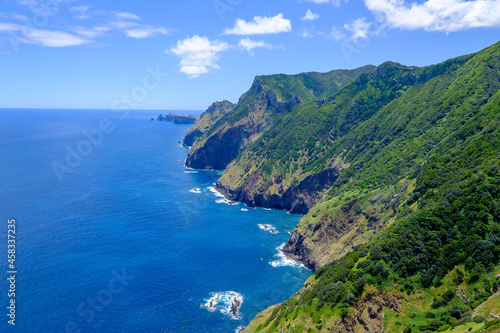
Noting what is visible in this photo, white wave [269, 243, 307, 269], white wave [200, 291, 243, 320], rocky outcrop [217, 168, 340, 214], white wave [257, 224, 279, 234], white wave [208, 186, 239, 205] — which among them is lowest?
→ white wave [200, 291, 243, 320]

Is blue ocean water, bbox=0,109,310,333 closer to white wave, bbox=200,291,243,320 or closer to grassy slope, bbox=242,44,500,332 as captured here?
white wave, bbox=200,291,243,320

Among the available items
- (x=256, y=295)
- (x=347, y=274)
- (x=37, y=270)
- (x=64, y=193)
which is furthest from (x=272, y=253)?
(x=64, y=193)

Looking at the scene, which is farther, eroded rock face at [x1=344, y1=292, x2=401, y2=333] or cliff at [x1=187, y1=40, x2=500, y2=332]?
cliff at [x1=187, y1=40, x2=500, y2=332]

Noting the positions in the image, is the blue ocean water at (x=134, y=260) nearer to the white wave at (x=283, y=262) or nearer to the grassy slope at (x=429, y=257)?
the white wave at (x=283, y=262)

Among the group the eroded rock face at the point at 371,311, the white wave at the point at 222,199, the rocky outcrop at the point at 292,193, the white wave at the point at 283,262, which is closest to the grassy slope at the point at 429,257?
the eroded rock face at the point at 371,311

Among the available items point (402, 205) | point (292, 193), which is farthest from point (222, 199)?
point (402, 205)

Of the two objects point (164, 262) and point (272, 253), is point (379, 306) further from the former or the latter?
point (164, 262)

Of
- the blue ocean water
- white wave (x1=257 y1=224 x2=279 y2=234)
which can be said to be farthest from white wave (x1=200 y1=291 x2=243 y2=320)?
white wave (x1=257 y1=224 x2=279 y2=234)

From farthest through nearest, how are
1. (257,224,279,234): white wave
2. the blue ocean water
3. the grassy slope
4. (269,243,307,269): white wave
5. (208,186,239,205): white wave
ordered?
(208,186,239,205): white wave → (257,224,279,234): white wave → (269,243,307,269): white wave → the blue ocean water → the grassy slope

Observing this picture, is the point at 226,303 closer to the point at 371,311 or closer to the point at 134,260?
the point at 134,260
